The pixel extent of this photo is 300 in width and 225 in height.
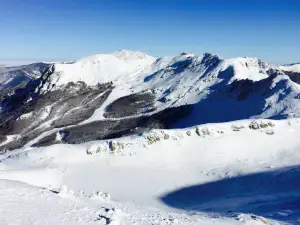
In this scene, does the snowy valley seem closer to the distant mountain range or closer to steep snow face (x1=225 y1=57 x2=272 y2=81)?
the distant mountain range

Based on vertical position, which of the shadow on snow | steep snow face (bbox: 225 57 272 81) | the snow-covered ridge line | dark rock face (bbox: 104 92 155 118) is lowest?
the shadow on snow

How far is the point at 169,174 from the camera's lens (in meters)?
48.2

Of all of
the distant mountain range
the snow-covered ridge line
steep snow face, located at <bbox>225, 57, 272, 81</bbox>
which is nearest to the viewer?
the snow-covered ridge line

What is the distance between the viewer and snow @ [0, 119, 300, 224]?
1089 inches

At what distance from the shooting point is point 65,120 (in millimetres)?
150125

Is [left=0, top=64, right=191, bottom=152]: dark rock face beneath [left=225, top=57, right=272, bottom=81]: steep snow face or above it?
beneath

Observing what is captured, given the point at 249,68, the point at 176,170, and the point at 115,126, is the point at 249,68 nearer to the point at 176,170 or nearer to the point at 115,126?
the point at 115,126

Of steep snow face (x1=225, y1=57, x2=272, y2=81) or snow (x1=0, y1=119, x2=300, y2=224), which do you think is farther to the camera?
steep snow face (x1=225, y1=57, x2=272, y2=81)

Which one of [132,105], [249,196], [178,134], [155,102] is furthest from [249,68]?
[249,196]

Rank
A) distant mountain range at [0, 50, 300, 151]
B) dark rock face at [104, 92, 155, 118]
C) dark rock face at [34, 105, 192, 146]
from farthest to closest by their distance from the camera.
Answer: dark rock face at [104, 92, 155, 118] → dark rock face at [34, 105, 192, 146] → distant mountain range at [0, 50, 300, 151]

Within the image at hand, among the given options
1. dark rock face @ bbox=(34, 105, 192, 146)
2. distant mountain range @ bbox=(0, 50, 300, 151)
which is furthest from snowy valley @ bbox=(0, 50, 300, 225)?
distant mountain range @ bbox=(0, 50, 300, 151)

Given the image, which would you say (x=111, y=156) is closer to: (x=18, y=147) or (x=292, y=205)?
(x=292, y=205)

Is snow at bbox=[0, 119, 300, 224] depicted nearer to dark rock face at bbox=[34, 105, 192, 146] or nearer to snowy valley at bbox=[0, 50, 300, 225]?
snowy valley at bbox=[0, 50, 300, 225]

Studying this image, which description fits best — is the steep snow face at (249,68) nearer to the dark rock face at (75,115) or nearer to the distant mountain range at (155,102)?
the distant mountain range at (155,102)
